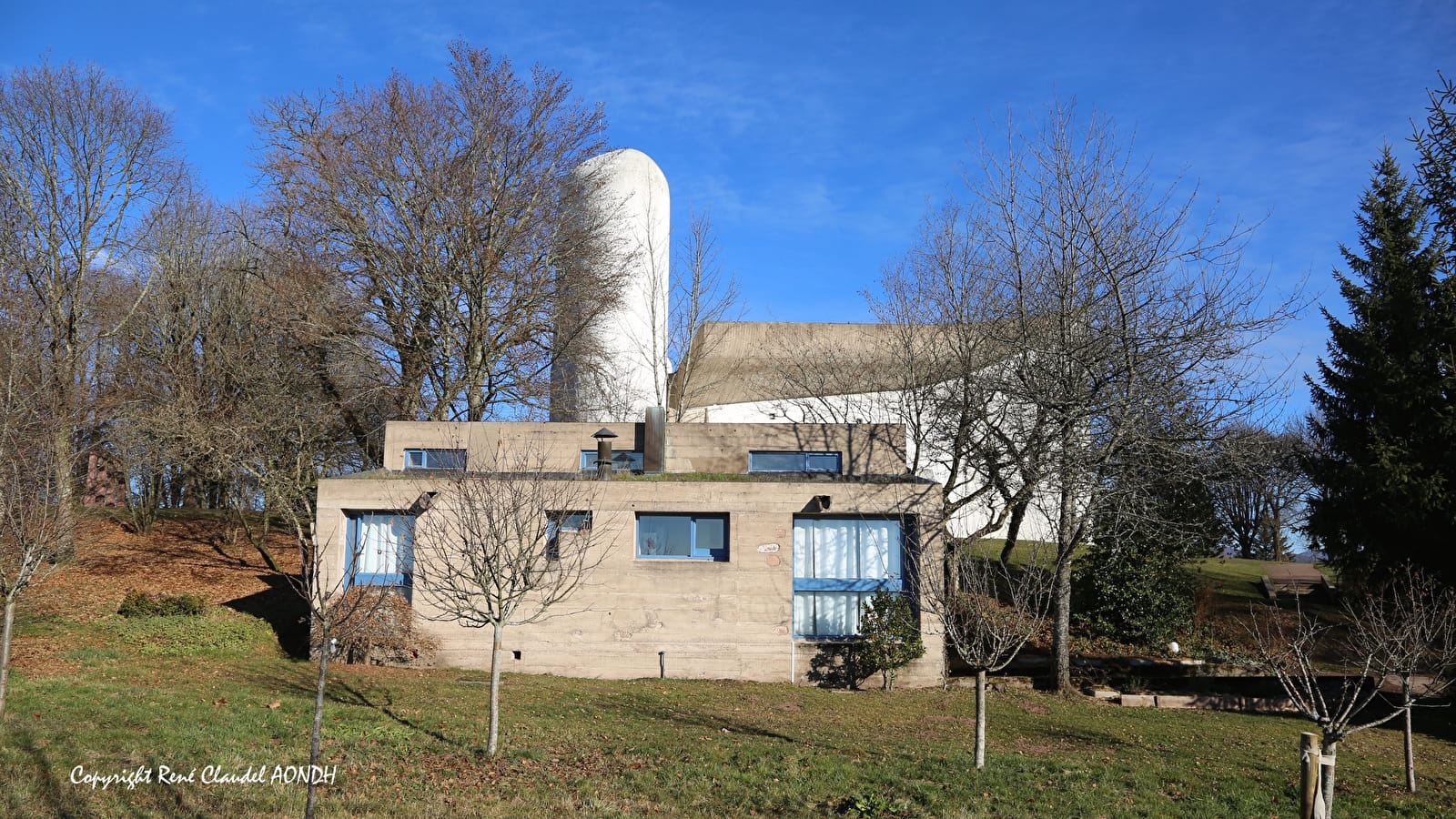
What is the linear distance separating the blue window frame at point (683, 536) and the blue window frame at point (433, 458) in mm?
6908

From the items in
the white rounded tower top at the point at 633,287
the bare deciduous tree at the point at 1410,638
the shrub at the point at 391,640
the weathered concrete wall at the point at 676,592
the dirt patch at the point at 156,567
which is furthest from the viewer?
the white rounded tower top at the point at 633,287

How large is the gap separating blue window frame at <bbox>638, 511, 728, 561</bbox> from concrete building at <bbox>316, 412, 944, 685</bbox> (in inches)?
1.0

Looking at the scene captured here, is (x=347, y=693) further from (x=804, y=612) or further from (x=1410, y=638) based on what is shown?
(x=1410, y=638)

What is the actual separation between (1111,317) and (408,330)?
70.8 ft

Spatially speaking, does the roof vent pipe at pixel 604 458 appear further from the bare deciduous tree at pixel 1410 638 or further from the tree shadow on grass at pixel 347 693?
the bare deciduous tree at pixel 1410 638

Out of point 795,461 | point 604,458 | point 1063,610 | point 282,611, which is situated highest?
point 795,461

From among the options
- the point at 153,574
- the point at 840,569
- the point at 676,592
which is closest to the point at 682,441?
the point at 676,592

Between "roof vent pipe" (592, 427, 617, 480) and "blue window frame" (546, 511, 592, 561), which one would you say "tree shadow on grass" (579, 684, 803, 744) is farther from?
"roof vent pipe" (592, 427, 617, 480)

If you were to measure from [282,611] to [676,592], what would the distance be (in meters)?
10.6

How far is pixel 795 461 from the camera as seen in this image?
26.6 m

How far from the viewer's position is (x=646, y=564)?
22.1 meters

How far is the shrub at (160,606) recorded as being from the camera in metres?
22.3

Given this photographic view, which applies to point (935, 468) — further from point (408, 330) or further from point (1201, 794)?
point (1201, 794)

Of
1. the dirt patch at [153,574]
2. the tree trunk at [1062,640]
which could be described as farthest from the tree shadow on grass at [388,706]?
the tree trunk at [1062,640]
